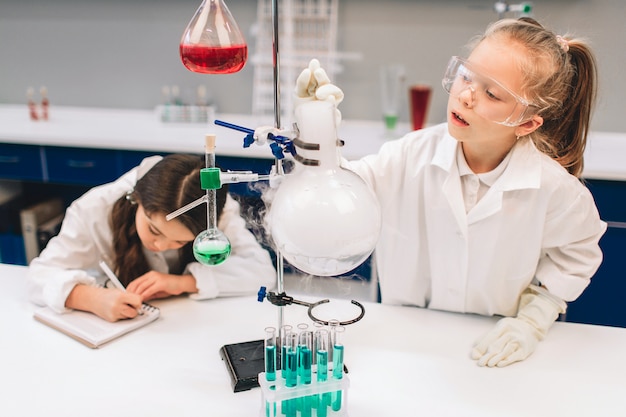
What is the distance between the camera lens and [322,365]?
39.7 inches

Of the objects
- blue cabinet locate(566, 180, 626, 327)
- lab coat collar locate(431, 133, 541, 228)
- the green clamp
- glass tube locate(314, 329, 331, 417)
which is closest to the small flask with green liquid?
the green clamp

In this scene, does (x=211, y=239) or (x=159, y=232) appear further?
(x=159, y=232)


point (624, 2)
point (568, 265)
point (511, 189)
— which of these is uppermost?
point (624, 2)

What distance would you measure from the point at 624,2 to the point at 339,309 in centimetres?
217

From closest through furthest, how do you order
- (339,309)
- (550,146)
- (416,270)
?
(339,309) → (550,146) → (416,270)

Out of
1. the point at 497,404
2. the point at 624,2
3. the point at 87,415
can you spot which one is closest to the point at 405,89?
the point at 624,2

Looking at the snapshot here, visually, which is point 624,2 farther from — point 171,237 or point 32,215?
point 32,215

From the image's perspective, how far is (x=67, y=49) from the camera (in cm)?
309

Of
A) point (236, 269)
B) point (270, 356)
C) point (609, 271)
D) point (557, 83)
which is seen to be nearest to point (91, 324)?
point (236, 269)

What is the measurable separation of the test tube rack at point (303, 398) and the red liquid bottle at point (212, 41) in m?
0.55

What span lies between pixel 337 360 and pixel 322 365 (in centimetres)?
3

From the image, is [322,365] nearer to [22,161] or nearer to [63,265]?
[63,265]

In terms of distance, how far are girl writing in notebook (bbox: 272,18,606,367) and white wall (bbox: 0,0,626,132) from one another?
4.63 ft

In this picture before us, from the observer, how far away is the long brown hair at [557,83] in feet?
4.06
